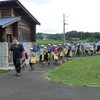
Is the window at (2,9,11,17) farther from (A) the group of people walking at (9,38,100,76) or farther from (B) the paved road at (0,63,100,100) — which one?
(B) the paved road at (0,63,100,100)

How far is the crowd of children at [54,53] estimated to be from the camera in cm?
1991

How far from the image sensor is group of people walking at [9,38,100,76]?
15.8 meters

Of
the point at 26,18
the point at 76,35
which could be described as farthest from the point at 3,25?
the point at 76,35

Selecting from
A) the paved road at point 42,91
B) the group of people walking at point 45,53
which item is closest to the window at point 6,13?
the group of people walking at point 45,53

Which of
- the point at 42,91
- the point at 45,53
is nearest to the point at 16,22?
the point at 45,53

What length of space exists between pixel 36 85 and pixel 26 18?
16.1 m

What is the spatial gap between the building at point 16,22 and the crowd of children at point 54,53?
2.08 m

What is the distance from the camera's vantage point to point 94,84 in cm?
1268

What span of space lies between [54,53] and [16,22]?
366 cm

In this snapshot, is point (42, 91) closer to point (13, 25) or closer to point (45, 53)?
point (45, 53)

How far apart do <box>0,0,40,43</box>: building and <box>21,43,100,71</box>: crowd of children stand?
6.83 ft

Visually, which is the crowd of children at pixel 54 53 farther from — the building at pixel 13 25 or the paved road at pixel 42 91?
the paved road at pixel 42 91

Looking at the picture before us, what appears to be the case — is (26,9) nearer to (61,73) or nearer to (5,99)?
(61,73)

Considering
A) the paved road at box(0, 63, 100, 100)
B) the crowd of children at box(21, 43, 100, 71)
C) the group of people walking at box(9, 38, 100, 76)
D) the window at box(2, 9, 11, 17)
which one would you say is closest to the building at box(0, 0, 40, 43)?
the window at box(2, 9, 11, 17)
